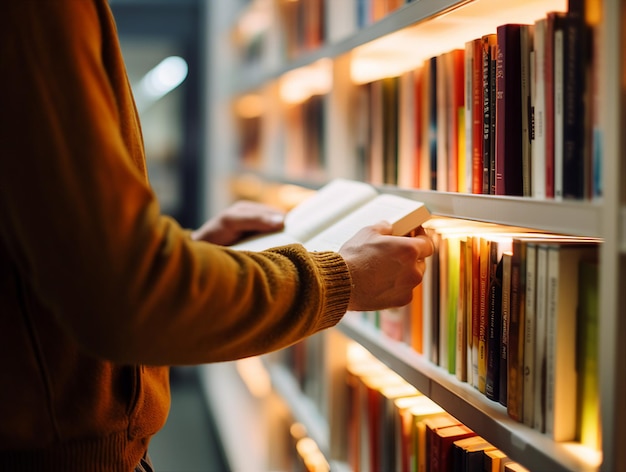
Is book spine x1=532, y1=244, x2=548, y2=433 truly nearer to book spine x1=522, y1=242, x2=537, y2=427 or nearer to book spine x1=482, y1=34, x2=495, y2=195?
book spine x1=522, y1=242, x2=537, y2=427

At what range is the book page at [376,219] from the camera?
1.03m

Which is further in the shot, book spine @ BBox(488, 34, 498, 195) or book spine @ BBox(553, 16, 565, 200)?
book spine @ BBox(488, 34, 498, 195)

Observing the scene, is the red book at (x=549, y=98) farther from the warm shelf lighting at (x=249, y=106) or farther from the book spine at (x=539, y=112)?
the warm shelf lighting at (x=249, y=106)

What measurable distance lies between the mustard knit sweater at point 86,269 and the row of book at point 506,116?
12.3 inches

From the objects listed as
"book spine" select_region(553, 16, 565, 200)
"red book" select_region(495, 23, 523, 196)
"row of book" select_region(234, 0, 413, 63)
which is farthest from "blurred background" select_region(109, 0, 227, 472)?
"book spine" select_region(553, 16, 565, 200)

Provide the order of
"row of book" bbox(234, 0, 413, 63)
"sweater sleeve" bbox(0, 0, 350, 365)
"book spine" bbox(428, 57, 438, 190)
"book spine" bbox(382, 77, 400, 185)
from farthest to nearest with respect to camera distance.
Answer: "row of book" bbox(234, 0, 413, 63) < "book spine" bbox(382, 77, 400, 185) < "book spine" bbox(428, 57, 438, 190) < "sweater sleeve" bbox(0, 0, 350, 365)

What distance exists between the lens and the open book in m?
1.05

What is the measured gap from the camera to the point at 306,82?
83.7 inches

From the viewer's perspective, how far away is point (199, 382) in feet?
13.2

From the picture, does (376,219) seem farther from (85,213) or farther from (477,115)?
(85,213)

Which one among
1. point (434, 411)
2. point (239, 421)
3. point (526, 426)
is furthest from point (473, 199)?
point (239, 421)

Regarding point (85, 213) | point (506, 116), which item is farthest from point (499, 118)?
point (85, 213)

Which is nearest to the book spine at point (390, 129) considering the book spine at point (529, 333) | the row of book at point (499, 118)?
the row of book at point (499, 118)

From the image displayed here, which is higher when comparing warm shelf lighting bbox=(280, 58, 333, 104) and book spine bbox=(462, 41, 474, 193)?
warm shelf lighting bbox=(280, 58, 333, 104)
